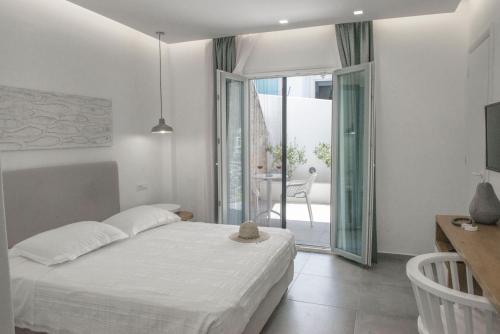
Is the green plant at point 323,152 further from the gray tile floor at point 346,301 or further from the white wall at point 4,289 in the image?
the white wall at point 4,289

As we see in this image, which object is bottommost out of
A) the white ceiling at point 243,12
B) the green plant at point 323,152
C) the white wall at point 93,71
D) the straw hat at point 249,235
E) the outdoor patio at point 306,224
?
the outdoor patio at point 306,224

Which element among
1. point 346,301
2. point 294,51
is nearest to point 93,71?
point 294,51

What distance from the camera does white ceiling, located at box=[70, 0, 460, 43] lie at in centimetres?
328

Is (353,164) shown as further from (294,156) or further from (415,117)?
(294,156)

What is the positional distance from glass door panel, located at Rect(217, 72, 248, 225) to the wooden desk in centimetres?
255

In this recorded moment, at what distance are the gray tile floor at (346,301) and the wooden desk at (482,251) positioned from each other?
71 centimetres

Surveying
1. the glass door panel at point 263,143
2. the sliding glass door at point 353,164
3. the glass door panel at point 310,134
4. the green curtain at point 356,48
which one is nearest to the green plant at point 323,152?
the glass door panel at point 310,134

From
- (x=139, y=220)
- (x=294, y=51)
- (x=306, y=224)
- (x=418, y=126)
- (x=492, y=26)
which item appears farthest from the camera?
(x=306, y=224)

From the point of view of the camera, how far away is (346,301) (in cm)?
309

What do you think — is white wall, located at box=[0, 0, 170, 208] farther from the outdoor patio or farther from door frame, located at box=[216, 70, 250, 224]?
the outdoor patio

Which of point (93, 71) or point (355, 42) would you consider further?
point (355, 42)

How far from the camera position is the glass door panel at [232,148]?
4.41 meters

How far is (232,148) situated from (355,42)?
6.32 ft

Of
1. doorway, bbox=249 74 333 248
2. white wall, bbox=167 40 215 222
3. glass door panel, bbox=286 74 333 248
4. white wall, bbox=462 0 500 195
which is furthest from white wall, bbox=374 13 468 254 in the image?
glass door panel, bbox=286 74 333 248
